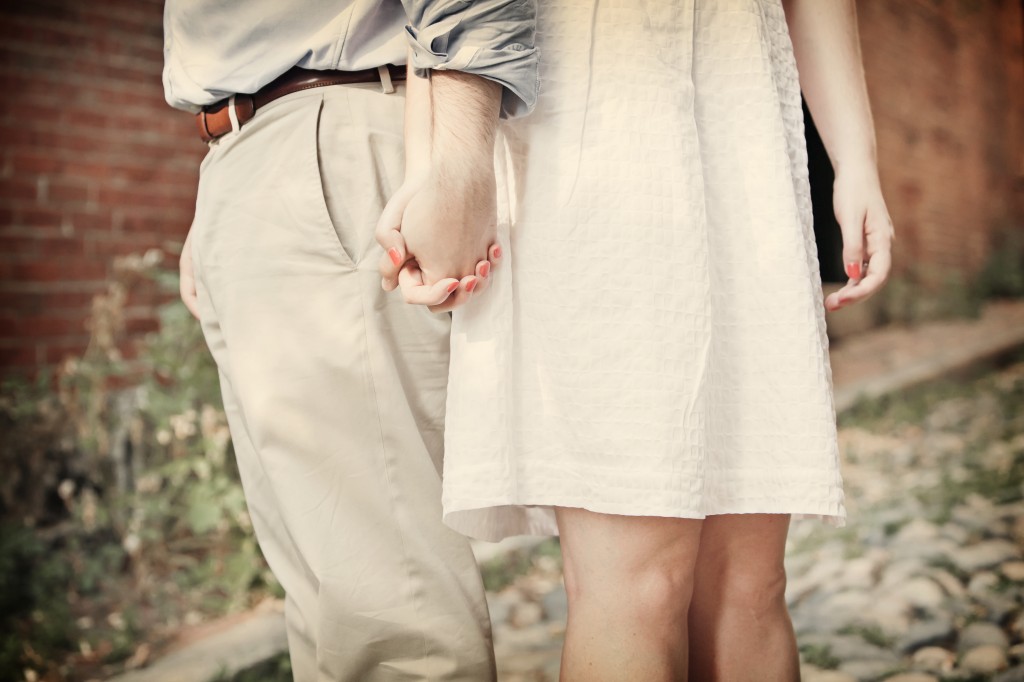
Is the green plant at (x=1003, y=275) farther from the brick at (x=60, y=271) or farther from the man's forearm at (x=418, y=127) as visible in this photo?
the man's forearm at (x=418, y=127)

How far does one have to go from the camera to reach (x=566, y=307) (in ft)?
3.23

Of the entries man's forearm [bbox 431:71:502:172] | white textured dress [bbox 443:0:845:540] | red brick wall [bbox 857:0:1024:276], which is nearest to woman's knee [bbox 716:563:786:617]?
white textured dress [bbox 443:0:845:540]

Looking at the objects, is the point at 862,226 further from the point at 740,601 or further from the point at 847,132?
the point at 740,601

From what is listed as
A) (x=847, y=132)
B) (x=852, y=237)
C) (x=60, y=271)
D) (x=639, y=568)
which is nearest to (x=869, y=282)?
(x=852, y=237)

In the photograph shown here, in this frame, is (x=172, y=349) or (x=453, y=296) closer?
(x=453, y=296)

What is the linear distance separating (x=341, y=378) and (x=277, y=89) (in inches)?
16.1

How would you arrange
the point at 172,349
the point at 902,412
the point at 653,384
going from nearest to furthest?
the point at 653,384, the point at 172,349, the point at 902,412

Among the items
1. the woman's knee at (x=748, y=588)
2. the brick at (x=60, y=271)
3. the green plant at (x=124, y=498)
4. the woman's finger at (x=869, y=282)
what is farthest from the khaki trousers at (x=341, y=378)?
the brick at (x=60, y=271)

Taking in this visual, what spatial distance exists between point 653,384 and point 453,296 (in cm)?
25

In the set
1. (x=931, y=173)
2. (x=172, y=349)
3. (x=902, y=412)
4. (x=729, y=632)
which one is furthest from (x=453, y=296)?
(x=931, y=173)

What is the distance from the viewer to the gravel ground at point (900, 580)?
2240 millimetres

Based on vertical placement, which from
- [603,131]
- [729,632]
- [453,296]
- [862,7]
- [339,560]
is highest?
[862,7]

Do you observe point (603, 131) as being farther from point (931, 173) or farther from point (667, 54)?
point (931, 173)

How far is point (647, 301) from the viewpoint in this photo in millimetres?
978
